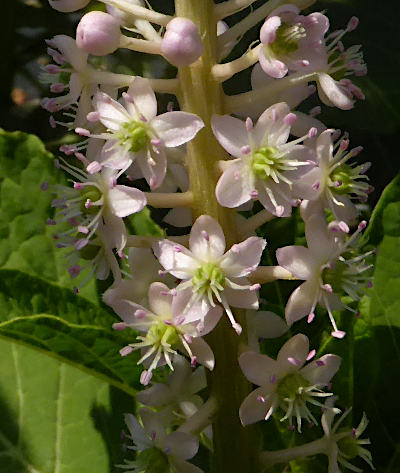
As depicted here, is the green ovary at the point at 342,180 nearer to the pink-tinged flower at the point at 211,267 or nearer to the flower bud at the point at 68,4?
the pink-tinged flower at the point at 211,267

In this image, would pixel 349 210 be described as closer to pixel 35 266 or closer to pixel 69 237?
pixel 69 237

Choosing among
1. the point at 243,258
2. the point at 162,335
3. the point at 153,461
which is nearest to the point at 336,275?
the point at 243,258

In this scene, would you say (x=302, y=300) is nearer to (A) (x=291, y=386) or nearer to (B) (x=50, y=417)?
(A) (x=291, y=386)

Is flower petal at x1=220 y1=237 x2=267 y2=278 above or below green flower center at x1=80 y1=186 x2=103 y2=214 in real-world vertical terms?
below

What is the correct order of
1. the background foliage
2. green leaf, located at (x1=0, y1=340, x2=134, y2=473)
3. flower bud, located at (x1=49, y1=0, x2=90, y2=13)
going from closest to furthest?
1. flower bud, located at (x1=49, y1=0, x2=90, y2=13)
2. the background foliage
3. green leaf, located at (x1=0, y1=340, x2=134, y2=473)

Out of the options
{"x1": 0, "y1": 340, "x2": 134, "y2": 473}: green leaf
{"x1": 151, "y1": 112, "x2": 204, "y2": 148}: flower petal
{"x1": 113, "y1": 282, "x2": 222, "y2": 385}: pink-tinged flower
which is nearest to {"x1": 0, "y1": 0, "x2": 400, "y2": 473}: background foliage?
{"x1": 0, "y1": 340, "x2": 134, "y2": 473}: green leaf

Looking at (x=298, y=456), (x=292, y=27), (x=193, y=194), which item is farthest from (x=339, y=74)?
(x=298, y=456)

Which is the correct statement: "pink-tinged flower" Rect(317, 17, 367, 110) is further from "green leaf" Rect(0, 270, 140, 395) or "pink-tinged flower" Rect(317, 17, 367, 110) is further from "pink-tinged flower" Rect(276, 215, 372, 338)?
"green leaf" Rect(0, 270, 140, 395)
